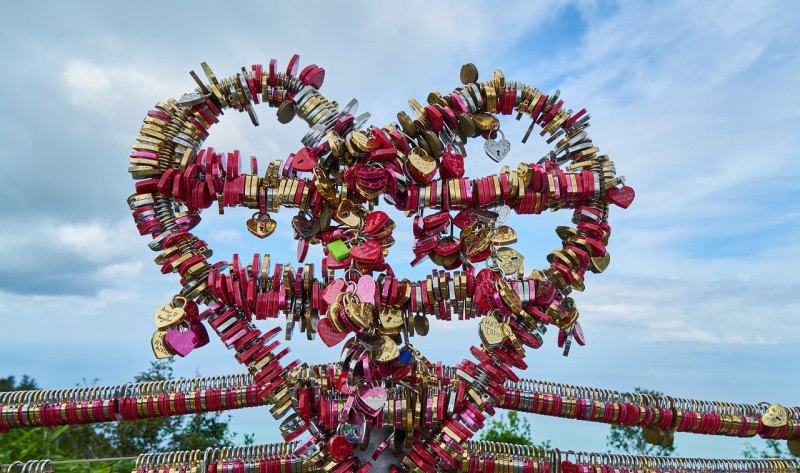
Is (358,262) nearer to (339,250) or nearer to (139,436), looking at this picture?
(339,250)

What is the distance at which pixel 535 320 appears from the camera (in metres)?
2.01

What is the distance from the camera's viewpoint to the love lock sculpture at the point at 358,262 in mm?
1915

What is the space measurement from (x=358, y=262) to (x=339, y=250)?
0.06 m

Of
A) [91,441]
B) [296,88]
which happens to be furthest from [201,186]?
[91,441]

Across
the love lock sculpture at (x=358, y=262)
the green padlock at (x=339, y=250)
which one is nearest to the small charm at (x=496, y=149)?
the love lock sculpture at (x=358, y=262)

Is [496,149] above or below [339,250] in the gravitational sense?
above

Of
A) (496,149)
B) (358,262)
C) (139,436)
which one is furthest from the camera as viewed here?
(139,436)

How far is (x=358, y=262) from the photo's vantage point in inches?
74.4

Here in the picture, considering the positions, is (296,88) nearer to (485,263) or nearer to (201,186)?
(201,186)

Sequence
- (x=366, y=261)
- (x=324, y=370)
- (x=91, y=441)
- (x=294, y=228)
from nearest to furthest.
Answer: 1. (x=366, y=261)
2. (x=294, y=228)
3. (x=324, y=370)
4. (x=91, y=441)

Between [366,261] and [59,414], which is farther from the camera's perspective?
[59,414]

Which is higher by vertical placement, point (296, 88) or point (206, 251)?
point (296, 88)

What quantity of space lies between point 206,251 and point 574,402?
1.24 metres

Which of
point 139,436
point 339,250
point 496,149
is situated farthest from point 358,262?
point 139,436
